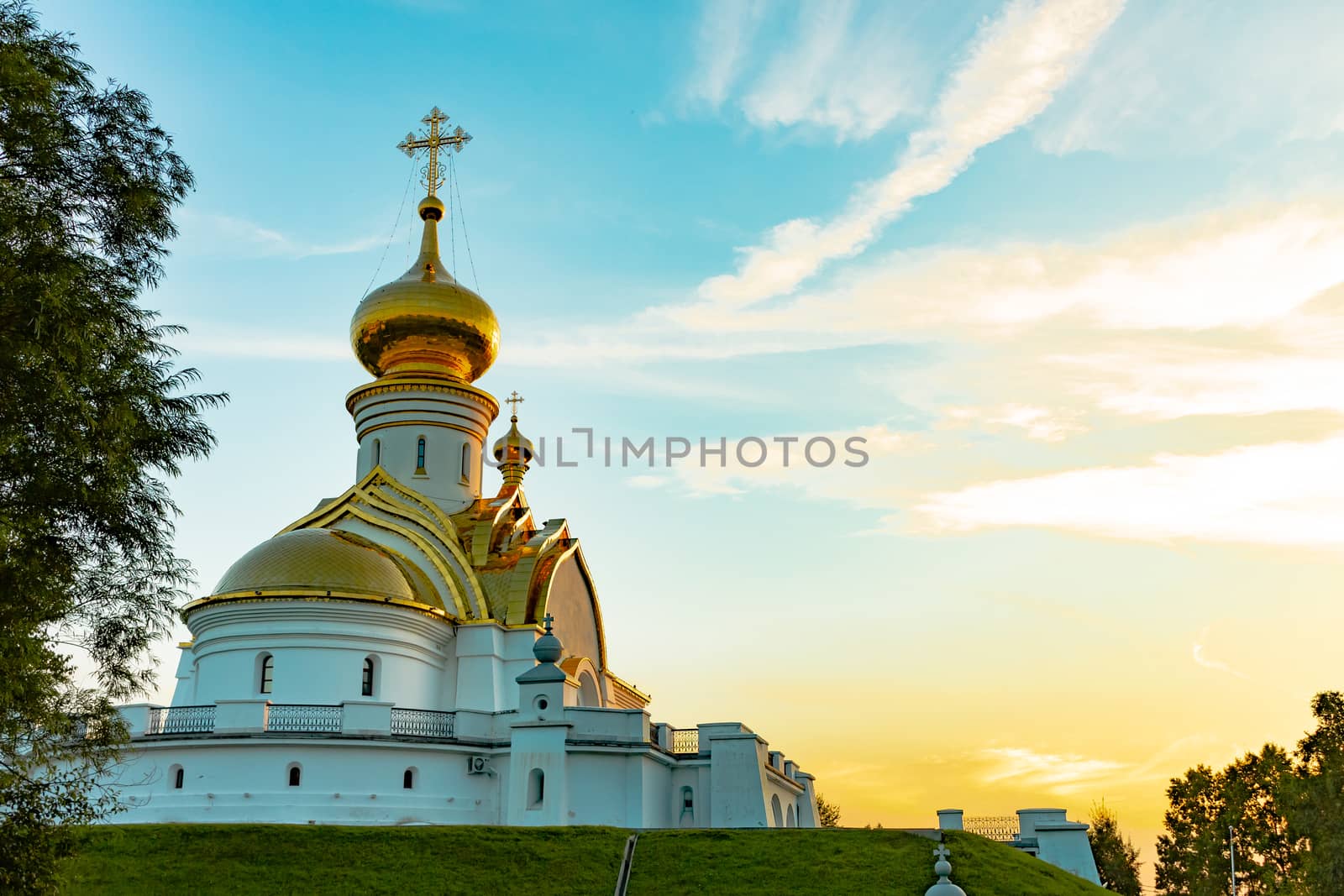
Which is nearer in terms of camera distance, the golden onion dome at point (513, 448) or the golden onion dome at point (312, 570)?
the golden onion dome at point (312, 570)

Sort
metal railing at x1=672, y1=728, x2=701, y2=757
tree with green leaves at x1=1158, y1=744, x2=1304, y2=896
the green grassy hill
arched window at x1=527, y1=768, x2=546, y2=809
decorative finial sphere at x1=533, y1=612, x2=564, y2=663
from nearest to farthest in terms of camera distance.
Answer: the green grassy hill < arched window at x1=527, y1=768, x2=546, y2=809 < decorative finial sphere at x1=533, y1=612, x2=564, y2=663 < metal railing at x1=672, y1=728, x2=701, y2=757 < tree with green leaves at x1=1158, y1=744, x2=1304, y2=896

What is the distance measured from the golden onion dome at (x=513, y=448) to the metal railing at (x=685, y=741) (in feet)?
28.8

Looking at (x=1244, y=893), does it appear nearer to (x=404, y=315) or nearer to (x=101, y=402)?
(x=404, y=315)

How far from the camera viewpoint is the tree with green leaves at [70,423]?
30.6 feet

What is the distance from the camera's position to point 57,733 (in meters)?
10.2

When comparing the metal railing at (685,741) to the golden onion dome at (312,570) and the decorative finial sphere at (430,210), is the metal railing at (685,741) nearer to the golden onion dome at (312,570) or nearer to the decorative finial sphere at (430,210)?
the golden onion dome at (312,570)

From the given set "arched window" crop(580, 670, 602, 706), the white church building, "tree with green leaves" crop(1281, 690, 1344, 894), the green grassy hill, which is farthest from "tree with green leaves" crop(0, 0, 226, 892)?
"tree with green leaves" crop(1281, 690, 1344, 894)

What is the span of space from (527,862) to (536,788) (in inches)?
168

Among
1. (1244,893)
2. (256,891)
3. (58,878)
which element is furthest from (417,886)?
(1244,893)

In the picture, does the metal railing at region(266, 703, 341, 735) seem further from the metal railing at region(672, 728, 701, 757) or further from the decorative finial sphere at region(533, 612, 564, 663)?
the metal railing at region(672, 728, 701, 757)

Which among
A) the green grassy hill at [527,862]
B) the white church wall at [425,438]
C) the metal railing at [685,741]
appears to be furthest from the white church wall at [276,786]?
the white church wall at [425,438]

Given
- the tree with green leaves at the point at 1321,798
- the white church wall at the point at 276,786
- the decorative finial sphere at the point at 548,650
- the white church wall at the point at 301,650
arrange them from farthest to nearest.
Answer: the tree with green leaves at the point at 1321,798 → the white church wall at the point at 301,650 → the decorative finial sphere at the point at 548,650 → the white church wall at the point at 276,786

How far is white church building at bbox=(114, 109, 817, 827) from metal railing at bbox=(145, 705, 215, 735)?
0.03m

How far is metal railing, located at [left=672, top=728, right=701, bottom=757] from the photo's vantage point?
22594 mm
